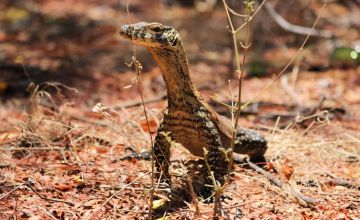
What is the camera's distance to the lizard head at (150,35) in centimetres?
362

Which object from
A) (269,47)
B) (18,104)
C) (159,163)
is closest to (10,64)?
(18,104)

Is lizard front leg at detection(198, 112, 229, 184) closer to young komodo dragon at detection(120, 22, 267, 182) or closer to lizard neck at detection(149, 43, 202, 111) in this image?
young komodo dragon at detection(120, 22, 267, 182)

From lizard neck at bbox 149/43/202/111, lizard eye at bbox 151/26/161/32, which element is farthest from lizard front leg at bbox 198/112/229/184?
lizard eye at bbox 151/26/161/32

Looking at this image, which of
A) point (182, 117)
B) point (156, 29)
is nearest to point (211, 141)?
point (182, 117)

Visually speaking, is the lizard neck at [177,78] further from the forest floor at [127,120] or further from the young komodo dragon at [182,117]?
the forest floor at [127,120]

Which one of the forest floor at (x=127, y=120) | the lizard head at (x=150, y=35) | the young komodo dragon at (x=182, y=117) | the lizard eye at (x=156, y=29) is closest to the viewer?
the lizard head at (x=150, y=35)

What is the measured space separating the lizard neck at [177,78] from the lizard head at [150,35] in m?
0.09

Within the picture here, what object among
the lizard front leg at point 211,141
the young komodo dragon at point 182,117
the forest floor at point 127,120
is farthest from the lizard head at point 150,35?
the lizard front leg at point 211,141

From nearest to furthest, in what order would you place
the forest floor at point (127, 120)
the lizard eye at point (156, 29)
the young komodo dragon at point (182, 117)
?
the lizard eye at point (156, 29) < the young komodo dragon at point (182, 117) < the forest floor at point (127, 120)

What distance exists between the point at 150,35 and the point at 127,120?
2.21 meters

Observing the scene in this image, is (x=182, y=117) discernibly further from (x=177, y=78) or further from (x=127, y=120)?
(x=127, y=120)

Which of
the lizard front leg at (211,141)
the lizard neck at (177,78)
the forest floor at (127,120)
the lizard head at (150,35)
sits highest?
the lizard head at (150,35)

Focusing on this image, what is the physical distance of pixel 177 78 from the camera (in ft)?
13.6

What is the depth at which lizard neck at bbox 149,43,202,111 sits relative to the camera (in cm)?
397
